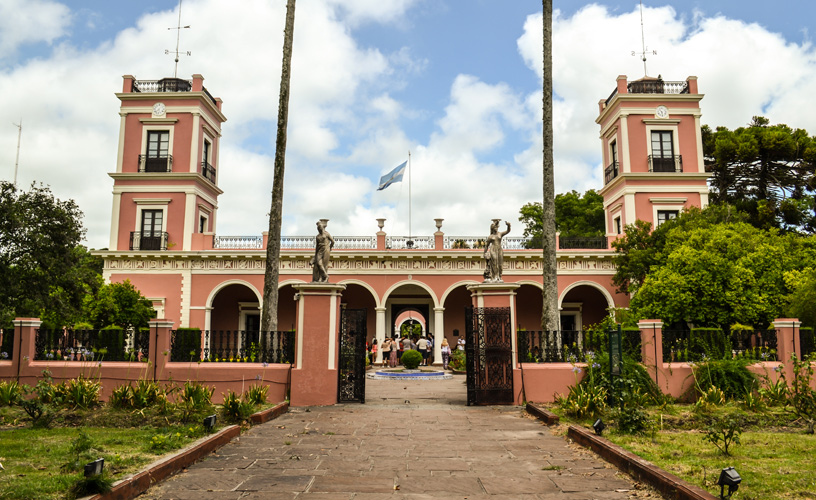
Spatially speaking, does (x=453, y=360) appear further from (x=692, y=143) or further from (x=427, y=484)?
(x=427, y=484)

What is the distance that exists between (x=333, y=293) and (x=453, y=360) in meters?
13.6

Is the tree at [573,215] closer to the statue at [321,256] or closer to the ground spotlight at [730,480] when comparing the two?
the statue at [321,256]

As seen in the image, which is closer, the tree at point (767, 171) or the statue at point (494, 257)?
the statue at point (494, 257)

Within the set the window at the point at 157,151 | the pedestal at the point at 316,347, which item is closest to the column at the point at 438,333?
the window at the point at 157,151

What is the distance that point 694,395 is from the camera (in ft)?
32.4

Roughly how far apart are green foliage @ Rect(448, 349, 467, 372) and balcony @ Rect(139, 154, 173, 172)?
560 inches

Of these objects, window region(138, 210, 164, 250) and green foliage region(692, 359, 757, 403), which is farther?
window region(138, 210, 164, 250)

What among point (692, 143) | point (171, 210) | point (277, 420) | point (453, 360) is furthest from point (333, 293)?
point (692, 143)

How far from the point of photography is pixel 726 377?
31.2 feet

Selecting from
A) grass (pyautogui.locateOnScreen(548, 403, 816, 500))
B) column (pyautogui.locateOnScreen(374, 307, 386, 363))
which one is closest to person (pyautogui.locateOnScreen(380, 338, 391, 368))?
column (pyautogui.locateOnScreen(374, 307, 386, 363))

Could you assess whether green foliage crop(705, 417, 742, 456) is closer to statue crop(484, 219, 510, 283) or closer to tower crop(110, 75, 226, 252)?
statue crop(484, 219, 510, 283)

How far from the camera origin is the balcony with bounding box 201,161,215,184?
27141 mm

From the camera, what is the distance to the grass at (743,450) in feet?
15.0

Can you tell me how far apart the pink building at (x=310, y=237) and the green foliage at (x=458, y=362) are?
1.53 meters
